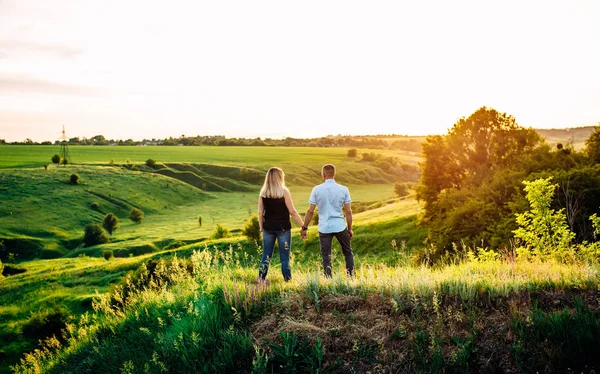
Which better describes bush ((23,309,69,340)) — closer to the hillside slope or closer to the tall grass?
the tall grass

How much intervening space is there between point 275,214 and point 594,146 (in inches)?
918

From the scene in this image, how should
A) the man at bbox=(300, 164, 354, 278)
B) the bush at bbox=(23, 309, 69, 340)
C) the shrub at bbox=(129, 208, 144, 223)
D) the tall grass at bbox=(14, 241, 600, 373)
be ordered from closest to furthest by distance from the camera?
the tall grass at bbox=(14, 241, 600, 373) → the man at bbox=(300, 164, 354, 278) → the bush at bbox=(23, 309, 69, 340) → the shrub at bbox=(129, 208, 144, 223)

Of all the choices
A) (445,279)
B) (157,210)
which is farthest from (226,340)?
(157,210)

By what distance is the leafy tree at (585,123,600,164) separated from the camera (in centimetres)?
2378

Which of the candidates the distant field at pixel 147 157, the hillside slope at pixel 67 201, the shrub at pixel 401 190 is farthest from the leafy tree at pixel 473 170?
the distant field at pixel 147 157

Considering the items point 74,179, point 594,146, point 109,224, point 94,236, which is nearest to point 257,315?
point 594,146

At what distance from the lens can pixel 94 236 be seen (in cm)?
7612

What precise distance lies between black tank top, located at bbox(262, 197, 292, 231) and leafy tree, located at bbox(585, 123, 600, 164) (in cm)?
2181

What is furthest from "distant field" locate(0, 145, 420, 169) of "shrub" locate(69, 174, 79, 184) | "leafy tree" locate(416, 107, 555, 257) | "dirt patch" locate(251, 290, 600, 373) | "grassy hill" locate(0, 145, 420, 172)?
"dirt patch" locate(251, 290, 600, 373)

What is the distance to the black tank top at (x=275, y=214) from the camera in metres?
9.42

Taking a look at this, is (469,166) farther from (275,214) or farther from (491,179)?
(275,214)

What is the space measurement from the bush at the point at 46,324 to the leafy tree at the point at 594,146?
111 ft

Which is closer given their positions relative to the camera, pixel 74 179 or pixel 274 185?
pixel 274 185

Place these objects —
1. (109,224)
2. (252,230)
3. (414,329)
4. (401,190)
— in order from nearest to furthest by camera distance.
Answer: (414,329) → (252,230) → (109,224) → (401,190)
